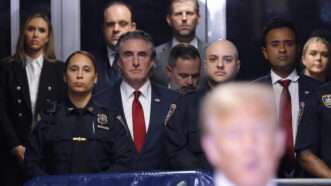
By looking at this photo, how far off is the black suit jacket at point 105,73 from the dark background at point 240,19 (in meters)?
0.31

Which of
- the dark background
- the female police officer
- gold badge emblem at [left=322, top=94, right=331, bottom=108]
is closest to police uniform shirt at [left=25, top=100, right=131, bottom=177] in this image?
the female police officer

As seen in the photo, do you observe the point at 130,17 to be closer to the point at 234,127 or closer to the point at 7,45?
the point at 7,45

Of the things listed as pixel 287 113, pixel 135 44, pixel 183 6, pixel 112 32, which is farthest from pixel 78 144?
pixel 183 6

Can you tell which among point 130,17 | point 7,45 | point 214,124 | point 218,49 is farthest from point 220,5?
point 214,124

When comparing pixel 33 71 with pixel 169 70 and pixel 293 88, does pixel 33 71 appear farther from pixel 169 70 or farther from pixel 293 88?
pixel 293 88

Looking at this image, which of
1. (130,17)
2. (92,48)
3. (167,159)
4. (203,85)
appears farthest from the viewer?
(92,48)

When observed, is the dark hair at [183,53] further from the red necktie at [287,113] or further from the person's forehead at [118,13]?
the red necktie at [287,113]

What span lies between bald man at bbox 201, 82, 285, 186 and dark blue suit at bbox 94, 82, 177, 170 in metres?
3.85

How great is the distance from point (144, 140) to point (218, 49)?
2.69 ft

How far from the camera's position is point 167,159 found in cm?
467

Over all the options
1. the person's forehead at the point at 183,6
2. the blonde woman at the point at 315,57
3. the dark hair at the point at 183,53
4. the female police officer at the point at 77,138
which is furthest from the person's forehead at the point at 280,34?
the female police officer at the point at 77,138

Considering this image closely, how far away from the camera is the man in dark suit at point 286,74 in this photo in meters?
5.11

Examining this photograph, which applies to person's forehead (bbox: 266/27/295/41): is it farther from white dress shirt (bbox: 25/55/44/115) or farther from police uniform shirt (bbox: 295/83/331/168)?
white dress shirt (bbox: 25/55/44/115)

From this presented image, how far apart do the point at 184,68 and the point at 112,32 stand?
69 centimetres
